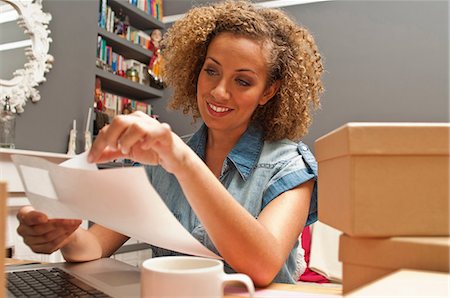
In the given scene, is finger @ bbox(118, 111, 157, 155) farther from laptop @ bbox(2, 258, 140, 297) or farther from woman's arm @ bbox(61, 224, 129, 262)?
woman's arm @ bbox(61, 224, 129, 262)

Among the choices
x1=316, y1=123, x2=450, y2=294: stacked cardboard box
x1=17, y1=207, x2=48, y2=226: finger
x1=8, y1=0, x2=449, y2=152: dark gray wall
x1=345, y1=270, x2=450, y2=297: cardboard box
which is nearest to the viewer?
x1=345, y1=270, x2=450, y2=297: cardboard box

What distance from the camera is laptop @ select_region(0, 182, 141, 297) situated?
24.2 inches

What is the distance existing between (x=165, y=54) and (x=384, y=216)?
1131mm

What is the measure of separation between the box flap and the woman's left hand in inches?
10.4

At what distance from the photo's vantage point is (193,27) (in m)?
1.28

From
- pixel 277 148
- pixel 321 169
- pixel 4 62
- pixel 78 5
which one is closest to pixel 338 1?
pixel 78 5

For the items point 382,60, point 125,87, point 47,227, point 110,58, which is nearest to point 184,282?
point 47,227

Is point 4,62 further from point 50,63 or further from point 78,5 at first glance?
point 78,5

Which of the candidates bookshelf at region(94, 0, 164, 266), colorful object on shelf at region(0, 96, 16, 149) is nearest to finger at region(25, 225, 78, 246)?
colorful object on shelf at region(0, 96, 16, 149)

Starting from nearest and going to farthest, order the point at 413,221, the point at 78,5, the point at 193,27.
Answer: the point at 413,221
the point at 193,27
the point at 78,5

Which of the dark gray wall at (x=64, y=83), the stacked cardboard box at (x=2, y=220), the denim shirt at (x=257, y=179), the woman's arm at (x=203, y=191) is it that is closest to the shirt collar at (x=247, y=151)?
the denim shirt at (x=257, y=179)

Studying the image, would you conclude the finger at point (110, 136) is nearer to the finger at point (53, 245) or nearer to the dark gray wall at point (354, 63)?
the finger at point (53, 245)

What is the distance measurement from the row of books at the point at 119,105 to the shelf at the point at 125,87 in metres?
0.06

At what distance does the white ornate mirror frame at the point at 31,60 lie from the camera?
2363 mm
